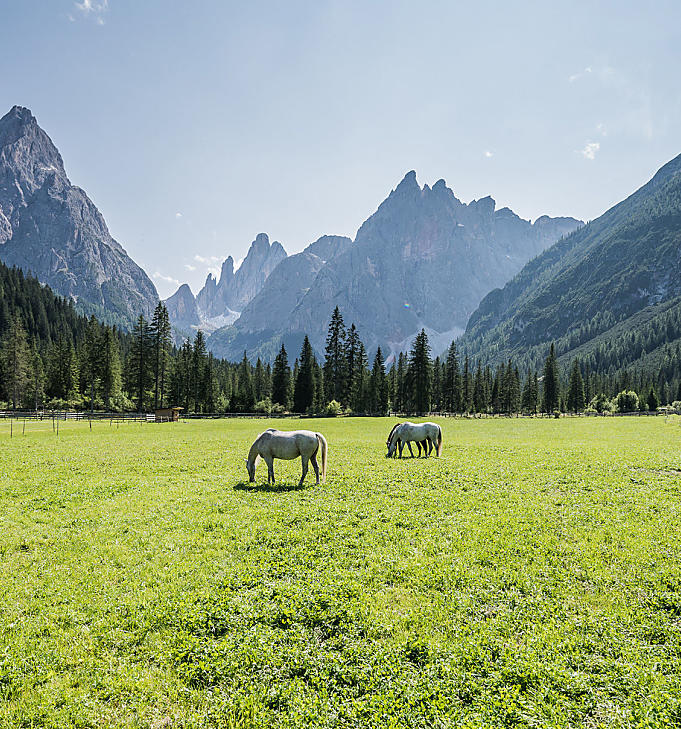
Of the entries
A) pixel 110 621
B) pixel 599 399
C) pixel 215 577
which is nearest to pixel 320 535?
pixel 215 577

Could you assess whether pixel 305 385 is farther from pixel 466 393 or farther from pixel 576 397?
pixel 576 397

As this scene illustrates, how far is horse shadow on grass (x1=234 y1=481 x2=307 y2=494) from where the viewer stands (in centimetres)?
1661

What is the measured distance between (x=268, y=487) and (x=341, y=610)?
10493 millimetres

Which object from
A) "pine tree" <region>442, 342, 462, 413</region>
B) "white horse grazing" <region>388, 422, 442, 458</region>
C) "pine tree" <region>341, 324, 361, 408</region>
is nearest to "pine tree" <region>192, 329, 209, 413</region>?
"pine tree" <region>341, 324, 361, 408</region>

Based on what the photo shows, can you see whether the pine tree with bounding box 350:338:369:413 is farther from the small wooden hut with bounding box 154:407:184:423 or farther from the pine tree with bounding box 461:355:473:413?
the pine tree with bounding box 461:355:473:413

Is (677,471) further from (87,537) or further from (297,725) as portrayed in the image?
(87,537)

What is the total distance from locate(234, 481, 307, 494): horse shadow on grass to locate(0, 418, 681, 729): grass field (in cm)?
152

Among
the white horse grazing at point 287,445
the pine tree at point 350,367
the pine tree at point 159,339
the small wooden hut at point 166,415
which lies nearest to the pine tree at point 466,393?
the pine tree at point 350,367

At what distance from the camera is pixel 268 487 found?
17266 mm

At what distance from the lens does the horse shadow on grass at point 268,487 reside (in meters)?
16.6

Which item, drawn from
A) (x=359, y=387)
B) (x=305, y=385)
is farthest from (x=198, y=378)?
(x=359, y=387)

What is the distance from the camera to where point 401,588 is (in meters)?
8.22

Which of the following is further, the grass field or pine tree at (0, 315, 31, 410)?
pine tree at (0, 315, 31, 410)

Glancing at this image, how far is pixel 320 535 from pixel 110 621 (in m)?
5.49
